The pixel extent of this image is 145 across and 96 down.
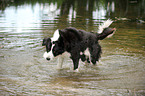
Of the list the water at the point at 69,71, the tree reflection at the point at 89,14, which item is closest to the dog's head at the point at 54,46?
the water at the point at 69,71

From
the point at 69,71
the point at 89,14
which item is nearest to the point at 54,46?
the point at 69,71

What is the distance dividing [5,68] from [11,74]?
0.50 metres

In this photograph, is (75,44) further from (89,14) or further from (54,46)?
(89,14)

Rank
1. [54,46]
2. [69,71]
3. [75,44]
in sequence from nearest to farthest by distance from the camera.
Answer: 1. [54,46]
2. [75,44]
3. [69,71]

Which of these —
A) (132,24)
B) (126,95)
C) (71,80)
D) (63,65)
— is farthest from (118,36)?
(126,95)

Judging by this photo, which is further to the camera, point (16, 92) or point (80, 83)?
point (80, 83)

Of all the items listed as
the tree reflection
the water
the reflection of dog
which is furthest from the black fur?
the tree reflection

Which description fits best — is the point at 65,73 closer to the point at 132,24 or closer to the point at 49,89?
the point at 49,89

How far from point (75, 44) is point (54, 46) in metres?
0.65

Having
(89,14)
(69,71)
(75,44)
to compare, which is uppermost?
(89,14)

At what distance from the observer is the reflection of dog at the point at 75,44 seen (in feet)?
17.7

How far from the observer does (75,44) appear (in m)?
5.86

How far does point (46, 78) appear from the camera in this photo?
579cm

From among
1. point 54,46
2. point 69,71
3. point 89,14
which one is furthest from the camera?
point 89,14
